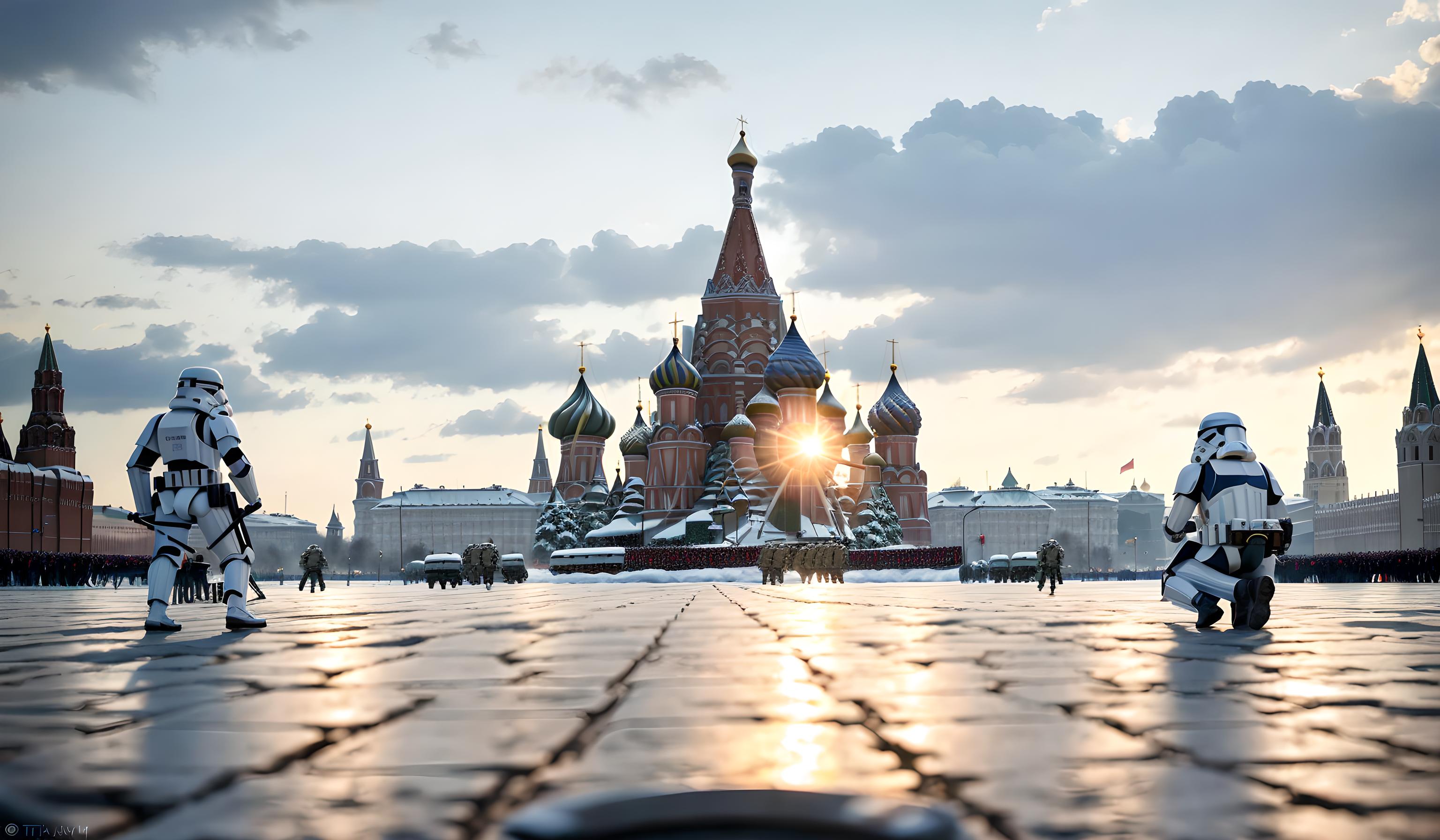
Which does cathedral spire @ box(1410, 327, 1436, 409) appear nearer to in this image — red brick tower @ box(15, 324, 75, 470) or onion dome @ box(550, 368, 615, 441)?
onion dome @ box(550, 368, 615, 441)

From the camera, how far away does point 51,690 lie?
4.04m

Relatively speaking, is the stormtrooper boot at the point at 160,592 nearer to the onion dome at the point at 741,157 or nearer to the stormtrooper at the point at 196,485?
the stormtrooper at the point at 196,485

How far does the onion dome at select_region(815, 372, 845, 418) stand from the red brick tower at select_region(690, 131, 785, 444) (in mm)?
4250

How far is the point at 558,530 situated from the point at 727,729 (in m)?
A: 64.7

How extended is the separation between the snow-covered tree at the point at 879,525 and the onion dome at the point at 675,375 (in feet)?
39.5

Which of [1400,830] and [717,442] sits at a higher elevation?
[717,442]

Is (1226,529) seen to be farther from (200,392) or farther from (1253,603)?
(200,392)

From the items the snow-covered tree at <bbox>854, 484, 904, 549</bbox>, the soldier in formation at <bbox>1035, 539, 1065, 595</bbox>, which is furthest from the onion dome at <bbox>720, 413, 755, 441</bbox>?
the soldier in formation at <bbox>1035, 539, 1065, 595</bbox>

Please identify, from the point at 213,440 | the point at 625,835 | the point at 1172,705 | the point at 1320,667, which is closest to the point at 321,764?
the point at 625,835

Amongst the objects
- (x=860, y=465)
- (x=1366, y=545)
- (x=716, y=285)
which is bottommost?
(x=1366, y=545)

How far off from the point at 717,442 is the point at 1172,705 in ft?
196

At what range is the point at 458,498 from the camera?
419 ft

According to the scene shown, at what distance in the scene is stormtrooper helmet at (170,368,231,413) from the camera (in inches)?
344

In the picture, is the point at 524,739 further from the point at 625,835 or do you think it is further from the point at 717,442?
the point at 717,442
